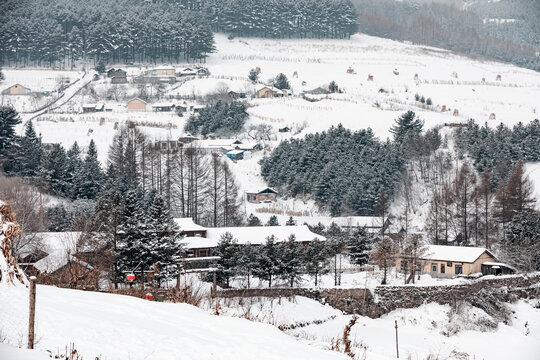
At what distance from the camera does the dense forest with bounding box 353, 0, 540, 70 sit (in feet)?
340

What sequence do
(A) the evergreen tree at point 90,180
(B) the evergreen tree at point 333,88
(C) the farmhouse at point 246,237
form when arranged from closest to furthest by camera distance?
(C) the farmhouse at point 246,237, (A) the evergreen tree at point 90,180, (B) the evergreen tree at point 333,88

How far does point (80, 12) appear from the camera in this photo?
275ft

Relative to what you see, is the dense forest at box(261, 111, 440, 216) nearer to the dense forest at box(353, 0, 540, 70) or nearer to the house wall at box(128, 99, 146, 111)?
the house wall at box(128, 99, 146, 111)

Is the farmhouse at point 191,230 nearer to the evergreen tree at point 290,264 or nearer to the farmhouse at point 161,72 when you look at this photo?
the evergreen tree at point 290,264

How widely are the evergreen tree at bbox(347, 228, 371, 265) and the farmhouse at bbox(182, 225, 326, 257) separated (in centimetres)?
134

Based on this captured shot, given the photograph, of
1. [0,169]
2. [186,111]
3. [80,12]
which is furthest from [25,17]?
[0,169]

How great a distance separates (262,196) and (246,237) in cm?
1121

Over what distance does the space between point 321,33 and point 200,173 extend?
207 feet

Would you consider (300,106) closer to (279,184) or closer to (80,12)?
(279,184)

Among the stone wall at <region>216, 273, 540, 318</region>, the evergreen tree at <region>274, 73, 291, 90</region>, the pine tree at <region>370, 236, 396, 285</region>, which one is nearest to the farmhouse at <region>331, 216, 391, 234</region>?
the pine tree at <region>370, 236, 396, 285</region>

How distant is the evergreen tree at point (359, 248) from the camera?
2997 centimetres

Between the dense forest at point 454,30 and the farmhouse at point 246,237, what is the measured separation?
74.3 meters

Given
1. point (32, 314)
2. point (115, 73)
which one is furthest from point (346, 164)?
point (115, 73)

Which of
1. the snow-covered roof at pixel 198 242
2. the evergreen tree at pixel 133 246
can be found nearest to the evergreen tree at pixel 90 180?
the snow-covered roof at pixel 198 242
